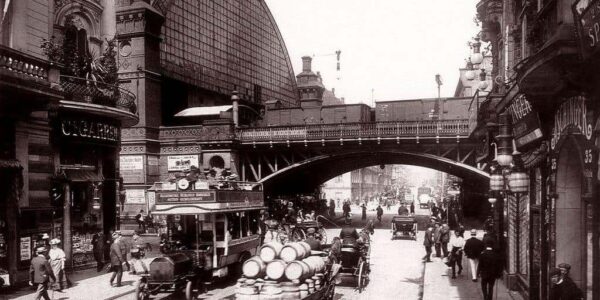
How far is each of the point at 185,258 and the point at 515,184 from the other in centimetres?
837

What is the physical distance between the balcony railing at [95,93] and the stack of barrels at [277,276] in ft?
36.9

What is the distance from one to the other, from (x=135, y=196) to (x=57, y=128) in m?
18.5

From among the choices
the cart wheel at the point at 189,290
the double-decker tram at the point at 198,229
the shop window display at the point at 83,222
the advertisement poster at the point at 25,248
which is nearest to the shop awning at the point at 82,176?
the shop window display at the point at 83,222

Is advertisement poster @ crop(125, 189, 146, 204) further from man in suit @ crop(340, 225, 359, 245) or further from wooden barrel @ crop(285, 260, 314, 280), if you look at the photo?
wooden barrel @ crop(285, 260, 314, 280)

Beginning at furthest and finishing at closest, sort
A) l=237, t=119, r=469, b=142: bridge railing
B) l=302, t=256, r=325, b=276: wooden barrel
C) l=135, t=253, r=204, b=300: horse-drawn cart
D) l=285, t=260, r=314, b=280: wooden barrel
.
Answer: l=237, t=119, r=469, b=142: bridge railing, l=135, t=253, r=204, b=300: horse-drawn cart, l=302, t=256, r=325, b=276: wooden barrel, l=285, t=260, r=314, b=280: wooden barrel

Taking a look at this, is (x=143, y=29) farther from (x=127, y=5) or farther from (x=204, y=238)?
(x=204, y=238)

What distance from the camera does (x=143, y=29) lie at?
36.8m

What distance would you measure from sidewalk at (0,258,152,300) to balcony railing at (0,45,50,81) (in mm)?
6219

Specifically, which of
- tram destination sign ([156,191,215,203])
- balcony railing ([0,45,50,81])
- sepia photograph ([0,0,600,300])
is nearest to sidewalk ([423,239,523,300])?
sepia photograph ([0,0,600,300])

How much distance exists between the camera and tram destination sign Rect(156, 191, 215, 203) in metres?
15.3

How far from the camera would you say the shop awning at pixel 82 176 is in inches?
757

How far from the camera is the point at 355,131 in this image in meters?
35.5

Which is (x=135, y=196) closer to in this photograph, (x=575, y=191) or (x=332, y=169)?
(x=332, y=169)

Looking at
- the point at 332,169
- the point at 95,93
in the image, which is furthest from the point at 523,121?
the point at 332,169
